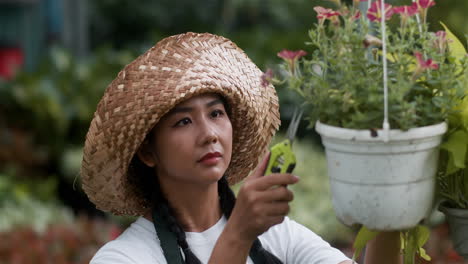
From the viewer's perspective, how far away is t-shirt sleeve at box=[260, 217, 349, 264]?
2.23 metres

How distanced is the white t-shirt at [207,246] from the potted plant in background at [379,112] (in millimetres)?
566

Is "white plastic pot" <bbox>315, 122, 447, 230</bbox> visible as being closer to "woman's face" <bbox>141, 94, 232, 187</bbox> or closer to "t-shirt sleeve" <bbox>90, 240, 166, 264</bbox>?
"woman's face" <bbox>141, 94, 232, 187</bbox>

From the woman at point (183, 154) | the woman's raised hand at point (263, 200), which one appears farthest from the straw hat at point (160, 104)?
the woman's raised hand at point (263, 200)

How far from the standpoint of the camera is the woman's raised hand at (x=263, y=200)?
5.77 feet

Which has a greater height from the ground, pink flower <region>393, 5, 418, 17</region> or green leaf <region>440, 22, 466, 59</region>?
pink flower <region>393, 5, 418, 17</region>

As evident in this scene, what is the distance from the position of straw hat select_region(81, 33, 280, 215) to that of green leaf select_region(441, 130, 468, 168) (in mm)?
699

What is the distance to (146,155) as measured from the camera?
2262 millimetres

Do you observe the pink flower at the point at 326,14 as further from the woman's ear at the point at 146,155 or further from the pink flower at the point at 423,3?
the woman's ear at the point at 146,155

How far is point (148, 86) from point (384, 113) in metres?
0.77

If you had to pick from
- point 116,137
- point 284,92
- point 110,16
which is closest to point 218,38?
point 116,137

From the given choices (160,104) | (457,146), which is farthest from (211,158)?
(457,146)

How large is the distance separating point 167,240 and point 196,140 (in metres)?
0.30

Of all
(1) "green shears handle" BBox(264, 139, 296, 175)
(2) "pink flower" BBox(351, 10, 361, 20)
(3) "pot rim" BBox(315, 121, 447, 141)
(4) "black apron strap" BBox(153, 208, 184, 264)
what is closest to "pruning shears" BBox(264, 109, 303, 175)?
(1) "green shears handle" BBox(264, 139, 296, 175)

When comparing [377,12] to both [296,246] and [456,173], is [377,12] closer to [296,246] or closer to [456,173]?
[456,173]
